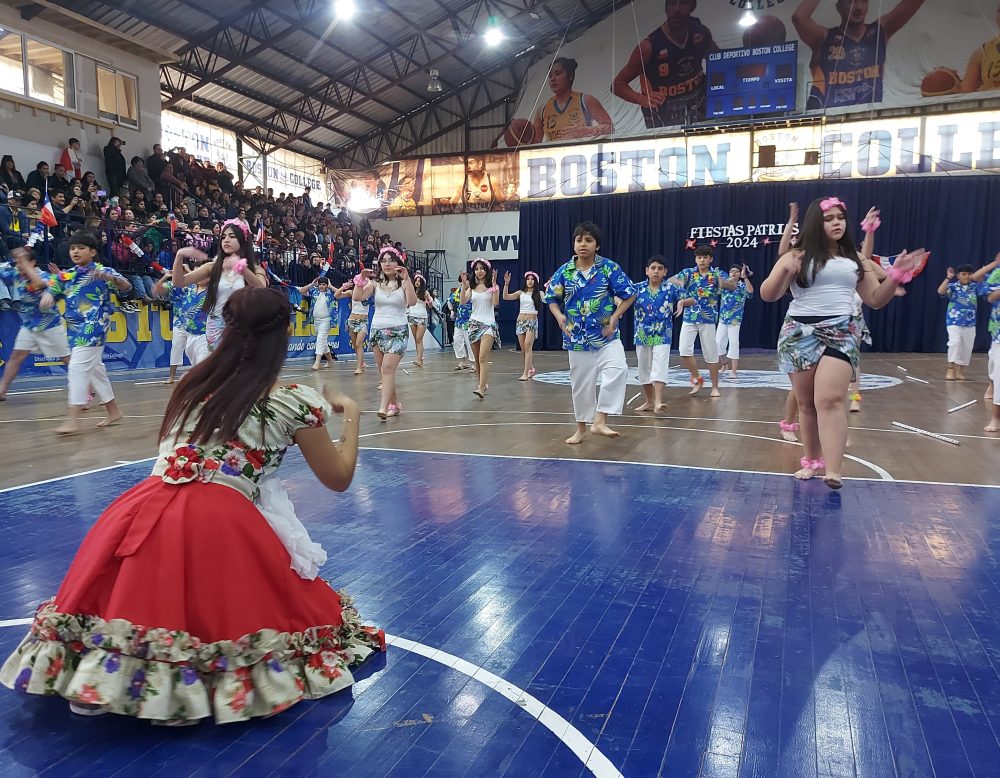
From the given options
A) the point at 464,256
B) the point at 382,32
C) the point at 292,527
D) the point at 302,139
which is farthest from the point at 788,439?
the point at 302,139

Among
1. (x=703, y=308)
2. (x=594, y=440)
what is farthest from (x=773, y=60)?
(x=594, y=440)

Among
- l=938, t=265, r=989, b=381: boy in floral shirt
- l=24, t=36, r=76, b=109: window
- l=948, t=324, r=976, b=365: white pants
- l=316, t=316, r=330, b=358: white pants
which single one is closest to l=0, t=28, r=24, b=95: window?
l=24, t=36, r=76, b=109: window

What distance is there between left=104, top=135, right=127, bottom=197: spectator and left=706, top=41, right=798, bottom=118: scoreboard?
13394 mm

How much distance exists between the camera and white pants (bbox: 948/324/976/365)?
10.3 meters

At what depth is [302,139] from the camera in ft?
76.4

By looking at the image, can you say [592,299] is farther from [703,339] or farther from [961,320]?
[961,320]

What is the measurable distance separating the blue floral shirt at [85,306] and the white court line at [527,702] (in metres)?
4.04

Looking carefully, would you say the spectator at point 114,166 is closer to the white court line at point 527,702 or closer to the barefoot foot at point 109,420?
the barefoot foot at point 109,420

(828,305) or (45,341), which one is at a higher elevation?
(828,305)

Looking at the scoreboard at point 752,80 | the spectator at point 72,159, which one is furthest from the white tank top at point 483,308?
the scoreboard at point 752,80

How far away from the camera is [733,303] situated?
975 cm

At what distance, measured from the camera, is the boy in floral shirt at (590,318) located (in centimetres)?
528

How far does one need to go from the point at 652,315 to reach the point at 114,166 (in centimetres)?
1202

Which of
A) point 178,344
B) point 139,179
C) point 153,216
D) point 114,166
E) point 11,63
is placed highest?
point 11,63
